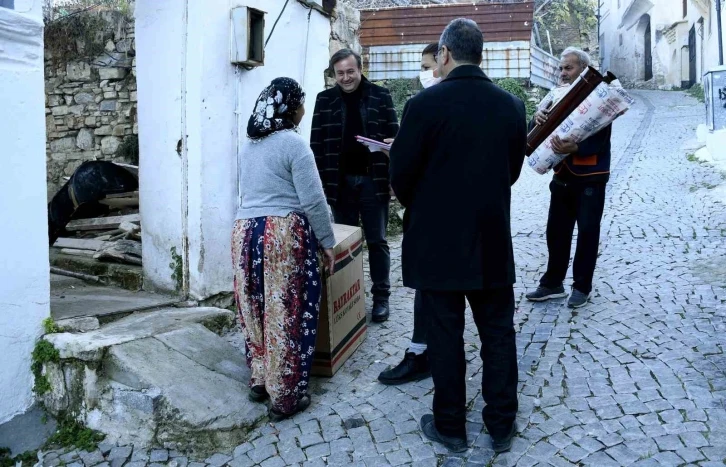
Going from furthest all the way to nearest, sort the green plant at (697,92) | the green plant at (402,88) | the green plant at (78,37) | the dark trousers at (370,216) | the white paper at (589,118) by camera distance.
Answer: the green plant at (697,92) < the green plant at (402,88) < the green plant at (78,37) < the dark trousers at (370,216) < the white paper at (589,118)

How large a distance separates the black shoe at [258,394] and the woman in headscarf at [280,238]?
0.11 metres

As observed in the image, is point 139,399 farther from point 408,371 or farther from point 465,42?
point 465,42

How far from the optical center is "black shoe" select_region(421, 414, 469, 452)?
10.1ft

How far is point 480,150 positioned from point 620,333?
82.5 inches

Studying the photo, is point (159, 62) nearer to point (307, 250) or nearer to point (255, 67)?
point (255, 67)

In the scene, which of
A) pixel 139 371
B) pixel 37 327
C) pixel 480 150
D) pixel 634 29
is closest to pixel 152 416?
pixel 139 371

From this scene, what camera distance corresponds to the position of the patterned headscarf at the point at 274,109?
11.2ft

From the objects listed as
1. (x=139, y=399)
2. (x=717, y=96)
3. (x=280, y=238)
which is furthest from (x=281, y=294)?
(x=717, y=96)

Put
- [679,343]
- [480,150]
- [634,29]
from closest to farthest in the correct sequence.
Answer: [480,150] < [679,343] < [634,29]

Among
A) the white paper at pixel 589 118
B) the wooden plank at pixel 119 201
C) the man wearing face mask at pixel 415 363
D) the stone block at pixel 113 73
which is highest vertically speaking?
the stone block at pixel 113 73

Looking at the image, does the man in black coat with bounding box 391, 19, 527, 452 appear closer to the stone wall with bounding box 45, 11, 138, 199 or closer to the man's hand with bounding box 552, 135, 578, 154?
the man's hand with bounding box 552, 135, 578, 154

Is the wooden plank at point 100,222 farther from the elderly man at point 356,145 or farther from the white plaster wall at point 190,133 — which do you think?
the elderly man at point 356,145

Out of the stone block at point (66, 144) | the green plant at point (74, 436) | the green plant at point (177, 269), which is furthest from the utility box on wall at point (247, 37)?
the stone block at point (66, 144)

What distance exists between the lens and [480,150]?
9.33ft
